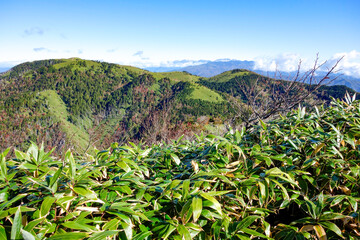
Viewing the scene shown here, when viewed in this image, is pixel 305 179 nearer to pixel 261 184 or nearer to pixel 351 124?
pixel 261 184

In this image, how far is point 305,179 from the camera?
148cm

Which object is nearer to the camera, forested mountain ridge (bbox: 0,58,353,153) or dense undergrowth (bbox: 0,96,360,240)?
dense undergrowth (bbox: 0,96,360,240)

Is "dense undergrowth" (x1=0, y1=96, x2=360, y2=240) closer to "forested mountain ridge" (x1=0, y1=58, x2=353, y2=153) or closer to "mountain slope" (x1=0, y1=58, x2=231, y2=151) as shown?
"forested mountain ridge" (x1=0, y1=58, x2=353, y2=153)

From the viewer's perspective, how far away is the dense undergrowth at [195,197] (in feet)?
3.16

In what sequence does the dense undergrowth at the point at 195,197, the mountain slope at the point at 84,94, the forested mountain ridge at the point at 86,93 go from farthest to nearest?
1. the mountain slope at the point at 84,94
2. the forested mountain ridge at the point at 86,93
3. the dense undergrowth at the point at 195,197

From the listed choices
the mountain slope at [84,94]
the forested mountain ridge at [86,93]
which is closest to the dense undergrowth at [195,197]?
the forested mountain ridge at [86,93]

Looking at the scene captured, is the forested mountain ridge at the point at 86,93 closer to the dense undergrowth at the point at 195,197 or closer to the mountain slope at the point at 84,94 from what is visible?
the mountain slope at the point at 84,94

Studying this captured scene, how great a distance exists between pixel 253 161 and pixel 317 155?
0.49 m

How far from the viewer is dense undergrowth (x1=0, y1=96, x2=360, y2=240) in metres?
0.96

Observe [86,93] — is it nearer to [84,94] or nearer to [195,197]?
[84,94]

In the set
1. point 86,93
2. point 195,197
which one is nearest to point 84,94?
point 86,93

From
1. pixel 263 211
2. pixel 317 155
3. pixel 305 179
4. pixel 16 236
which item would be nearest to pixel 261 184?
pixel 263 211

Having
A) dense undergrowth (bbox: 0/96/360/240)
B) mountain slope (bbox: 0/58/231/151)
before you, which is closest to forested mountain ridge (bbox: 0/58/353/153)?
mountain slope (bbox: 0/58/231/151)

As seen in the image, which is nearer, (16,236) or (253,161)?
(16,236)
